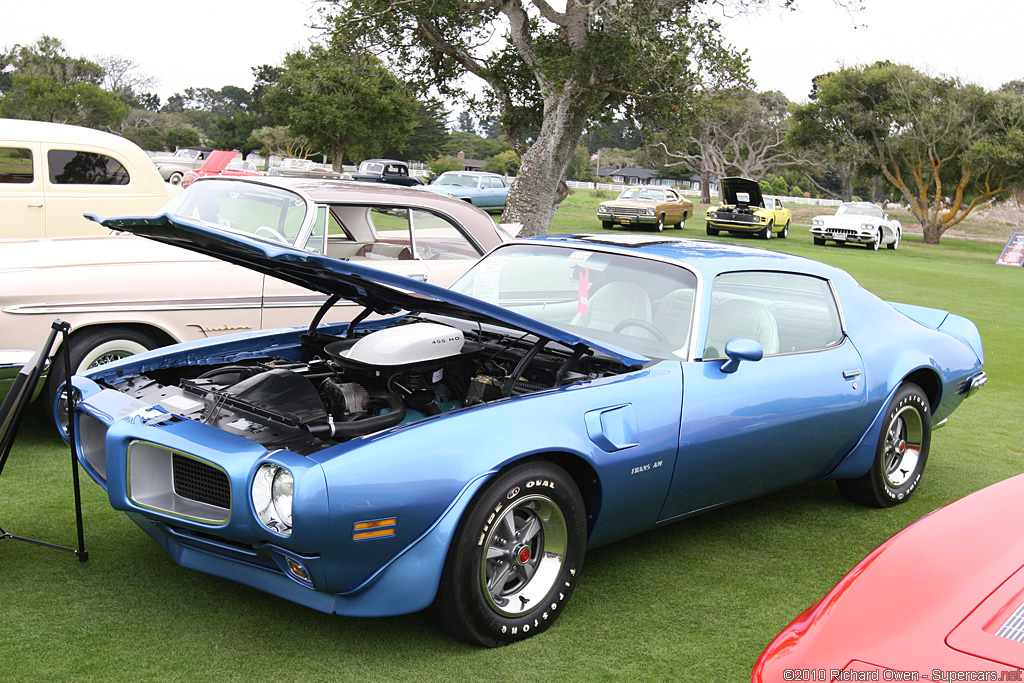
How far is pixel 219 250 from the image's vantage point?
3.64m

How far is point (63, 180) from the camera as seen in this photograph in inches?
331

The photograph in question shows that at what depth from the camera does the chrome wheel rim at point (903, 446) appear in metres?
4.71

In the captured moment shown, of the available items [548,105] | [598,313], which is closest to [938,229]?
[548,105]

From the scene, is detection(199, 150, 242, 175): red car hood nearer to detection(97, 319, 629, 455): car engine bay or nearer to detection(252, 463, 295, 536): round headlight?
detection(97, 319, 629, 455): car engine bay

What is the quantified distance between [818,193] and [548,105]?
79807 mm

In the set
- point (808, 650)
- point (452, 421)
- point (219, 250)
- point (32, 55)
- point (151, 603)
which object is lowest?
point (151, 603)

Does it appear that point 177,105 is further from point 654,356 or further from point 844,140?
point 654,356

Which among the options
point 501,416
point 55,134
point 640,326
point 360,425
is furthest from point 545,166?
point 501,416

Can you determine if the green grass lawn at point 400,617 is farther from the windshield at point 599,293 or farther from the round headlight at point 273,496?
the windshield at point 599,293

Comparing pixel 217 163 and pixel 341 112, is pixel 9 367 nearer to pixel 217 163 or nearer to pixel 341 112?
pixel 217 163

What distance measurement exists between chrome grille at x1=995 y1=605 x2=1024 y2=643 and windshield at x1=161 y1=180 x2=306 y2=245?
4766mm

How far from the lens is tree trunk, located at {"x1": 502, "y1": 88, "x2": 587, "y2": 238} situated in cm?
1530

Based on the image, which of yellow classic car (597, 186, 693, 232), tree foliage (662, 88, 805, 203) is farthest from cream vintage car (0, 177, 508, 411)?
tree foliage (662, 88, 805, 203)

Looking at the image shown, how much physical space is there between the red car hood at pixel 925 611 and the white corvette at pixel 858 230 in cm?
2762
